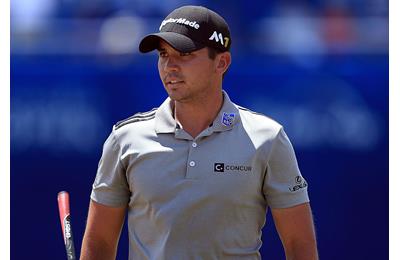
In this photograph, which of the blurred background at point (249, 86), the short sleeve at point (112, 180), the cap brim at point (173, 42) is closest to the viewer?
the cap brim at point (173, 42)

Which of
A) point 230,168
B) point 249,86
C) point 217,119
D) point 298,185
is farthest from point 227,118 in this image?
point 249,86

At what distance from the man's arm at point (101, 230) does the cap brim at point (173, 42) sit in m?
0.44

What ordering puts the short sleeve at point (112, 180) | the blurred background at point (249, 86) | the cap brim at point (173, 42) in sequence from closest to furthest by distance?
the cap brim at point (173, 42) < the short sleeve at point (112, 180) < the blurred background at point (249, 86)

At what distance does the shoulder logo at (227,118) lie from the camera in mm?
2238

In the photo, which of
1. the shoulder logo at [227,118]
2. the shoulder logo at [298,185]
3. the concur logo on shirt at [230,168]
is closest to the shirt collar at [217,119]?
the shoulder logo at [227,118]

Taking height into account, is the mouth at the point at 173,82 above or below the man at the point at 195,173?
above

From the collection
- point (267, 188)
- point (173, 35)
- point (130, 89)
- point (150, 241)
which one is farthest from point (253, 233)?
point (130, 89)

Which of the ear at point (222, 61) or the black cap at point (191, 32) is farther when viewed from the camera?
the ear at point (222, 61)

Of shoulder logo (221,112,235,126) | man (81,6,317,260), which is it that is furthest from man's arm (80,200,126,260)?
shoulder logo (221,112,235,126)

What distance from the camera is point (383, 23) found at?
3543mm

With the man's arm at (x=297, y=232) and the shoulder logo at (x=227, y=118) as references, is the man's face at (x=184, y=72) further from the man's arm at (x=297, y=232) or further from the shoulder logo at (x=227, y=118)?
the man's arm at (x=297, y=232)

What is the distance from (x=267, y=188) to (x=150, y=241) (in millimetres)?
333

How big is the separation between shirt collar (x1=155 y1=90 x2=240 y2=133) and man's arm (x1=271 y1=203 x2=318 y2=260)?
261 millimetres

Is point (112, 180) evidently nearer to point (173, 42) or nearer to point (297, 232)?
point (173, 42)
